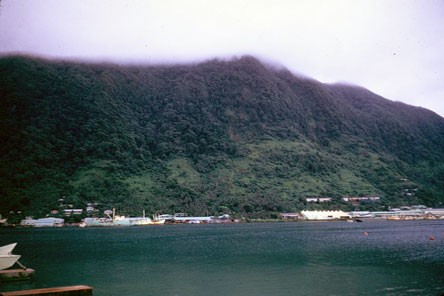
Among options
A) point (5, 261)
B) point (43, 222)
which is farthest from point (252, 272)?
point (43, 222)

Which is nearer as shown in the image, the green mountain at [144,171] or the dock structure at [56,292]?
the dock structure at [56,292]

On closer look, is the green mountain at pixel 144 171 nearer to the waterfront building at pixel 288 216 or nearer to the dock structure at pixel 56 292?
the waterfront building at pixel 288 216

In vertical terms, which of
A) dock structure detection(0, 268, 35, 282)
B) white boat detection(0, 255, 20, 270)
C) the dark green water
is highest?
white boat detection(0, 255, 20, 270)

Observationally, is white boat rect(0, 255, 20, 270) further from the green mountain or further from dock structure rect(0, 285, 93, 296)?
the green mountain

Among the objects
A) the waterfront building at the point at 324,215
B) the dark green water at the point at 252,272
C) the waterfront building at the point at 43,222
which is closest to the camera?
the dark green water at the point at 252,272

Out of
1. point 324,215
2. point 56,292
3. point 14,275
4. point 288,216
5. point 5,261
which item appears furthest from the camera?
point 324,215

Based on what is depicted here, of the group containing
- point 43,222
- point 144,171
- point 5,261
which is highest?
point 144,171

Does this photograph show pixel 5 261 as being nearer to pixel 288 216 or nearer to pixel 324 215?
pixel 288 216

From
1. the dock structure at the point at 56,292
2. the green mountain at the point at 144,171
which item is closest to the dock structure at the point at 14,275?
the dock structure at the point at 56,292

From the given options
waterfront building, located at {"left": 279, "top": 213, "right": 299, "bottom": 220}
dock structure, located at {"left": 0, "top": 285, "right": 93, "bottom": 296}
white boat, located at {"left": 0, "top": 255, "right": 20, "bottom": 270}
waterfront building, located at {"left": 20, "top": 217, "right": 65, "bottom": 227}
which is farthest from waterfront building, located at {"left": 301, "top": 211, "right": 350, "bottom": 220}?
dock structure, located at {"left": 0, "top": 285, "right": 93, "bottom": 296}

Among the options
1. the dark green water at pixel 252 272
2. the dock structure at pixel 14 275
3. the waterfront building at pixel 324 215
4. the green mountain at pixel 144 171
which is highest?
the green mountain at pixel 144 171

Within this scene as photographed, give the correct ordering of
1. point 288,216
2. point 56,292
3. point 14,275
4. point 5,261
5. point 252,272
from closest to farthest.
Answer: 1. point 56,292
2. point 14,275
3. point 5,261
4. point 252,272
5. point 288,216

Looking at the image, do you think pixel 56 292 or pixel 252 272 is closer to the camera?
pixel 56 292
